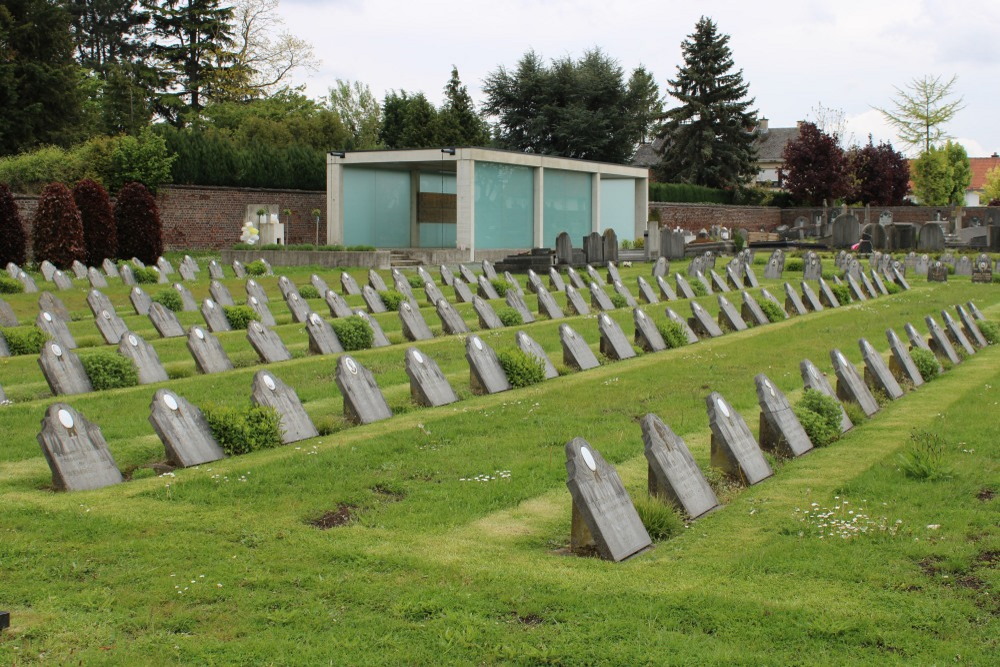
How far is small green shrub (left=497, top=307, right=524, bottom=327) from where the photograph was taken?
54.4 feet

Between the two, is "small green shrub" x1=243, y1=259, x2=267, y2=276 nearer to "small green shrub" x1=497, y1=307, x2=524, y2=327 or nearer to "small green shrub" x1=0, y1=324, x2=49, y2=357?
"small green shrub" x1=497, y1=307, x2=524, y2=327

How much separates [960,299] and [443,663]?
19603mm

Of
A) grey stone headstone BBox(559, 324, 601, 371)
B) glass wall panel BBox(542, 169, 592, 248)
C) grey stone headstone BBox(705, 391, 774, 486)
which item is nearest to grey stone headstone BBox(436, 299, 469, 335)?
grey stone headstone BBox(559, 324, 601, 371)

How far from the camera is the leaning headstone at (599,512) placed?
18.8ft

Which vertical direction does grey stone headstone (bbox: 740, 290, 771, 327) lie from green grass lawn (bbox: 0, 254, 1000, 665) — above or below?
above

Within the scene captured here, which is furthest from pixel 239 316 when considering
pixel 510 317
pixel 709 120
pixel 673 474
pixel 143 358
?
pixel 709 120

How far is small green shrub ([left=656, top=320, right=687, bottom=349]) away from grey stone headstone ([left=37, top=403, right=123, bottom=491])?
8.62 meters

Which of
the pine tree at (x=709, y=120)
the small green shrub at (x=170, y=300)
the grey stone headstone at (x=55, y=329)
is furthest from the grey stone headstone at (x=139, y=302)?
the pine tree at (x=709, y=120)

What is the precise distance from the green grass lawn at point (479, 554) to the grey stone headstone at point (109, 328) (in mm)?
4538

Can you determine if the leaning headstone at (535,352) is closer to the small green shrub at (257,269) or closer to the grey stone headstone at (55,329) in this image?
the grey stone headstone at (55,329)

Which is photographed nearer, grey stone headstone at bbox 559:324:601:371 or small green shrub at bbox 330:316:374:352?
grey stone headstone at bbox 559:324:601:371

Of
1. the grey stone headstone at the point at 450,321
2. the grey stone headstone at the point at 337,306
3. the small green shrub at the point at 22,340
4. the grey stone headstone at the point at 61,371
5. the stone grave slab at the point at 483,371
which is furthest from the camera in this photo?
the grey stone headstone at the point at 337,306

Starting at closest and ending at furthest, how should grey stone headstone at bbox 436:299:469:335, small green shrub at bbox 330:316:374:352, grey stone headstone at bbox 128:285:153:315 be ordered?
small green shrub at bbox 330:316:374:352, grey stone headstone at bbox 436:299:469:335, grey stone headstone at bbox 128:285:153:315

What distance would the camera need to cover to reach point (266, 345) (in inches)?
496
